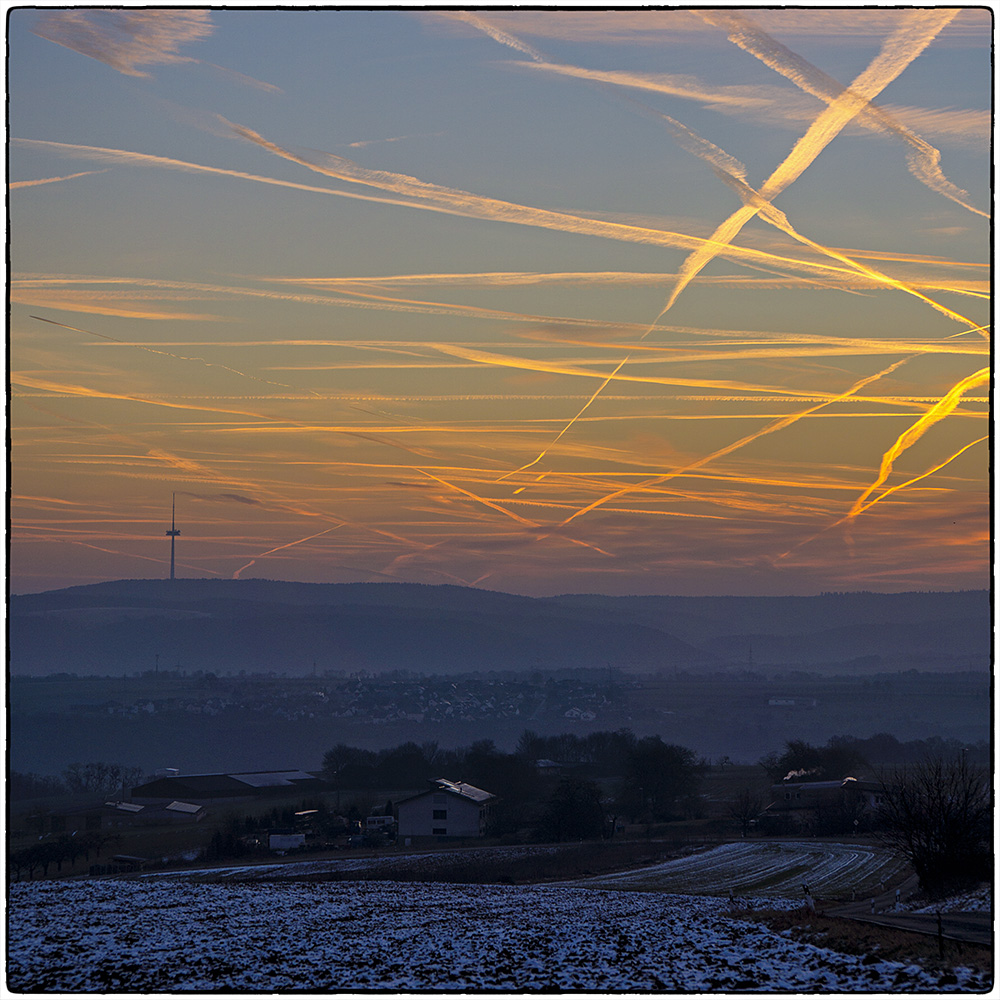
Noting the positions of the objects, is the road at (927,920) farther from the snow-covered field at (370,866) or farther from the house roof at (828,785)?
the snow-covered field at (370,866)

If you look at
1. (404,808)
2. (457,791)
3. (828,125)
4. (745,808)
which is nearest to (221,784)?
(404,808)

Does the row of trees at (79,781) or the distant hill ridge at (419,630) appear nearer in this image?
the row of trees at (79,781)

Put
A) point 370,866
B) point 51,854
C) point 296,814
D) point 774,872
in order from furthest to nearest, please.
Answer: point 296,814 → point 370,866 → point 51,854 → point 774,872

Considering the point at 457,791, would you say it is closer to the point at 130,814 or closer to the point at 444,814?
the point at 444,814

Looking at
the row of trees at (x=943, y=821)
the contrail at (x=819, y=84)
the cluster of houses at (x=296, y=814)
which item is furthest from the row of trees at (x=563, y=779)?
the contrail at (x=819, y=84)

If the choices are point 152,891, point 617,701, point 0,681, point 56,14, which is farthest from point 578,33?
point 617,701

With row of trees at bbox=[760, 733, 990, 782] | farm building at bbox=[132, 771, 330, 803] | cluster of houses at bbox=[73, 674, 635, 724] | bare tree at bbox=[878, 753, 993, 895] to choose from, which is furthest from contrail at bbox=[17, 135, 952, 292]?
cluster of houses at bbox=[73, 674, 635, 724]
